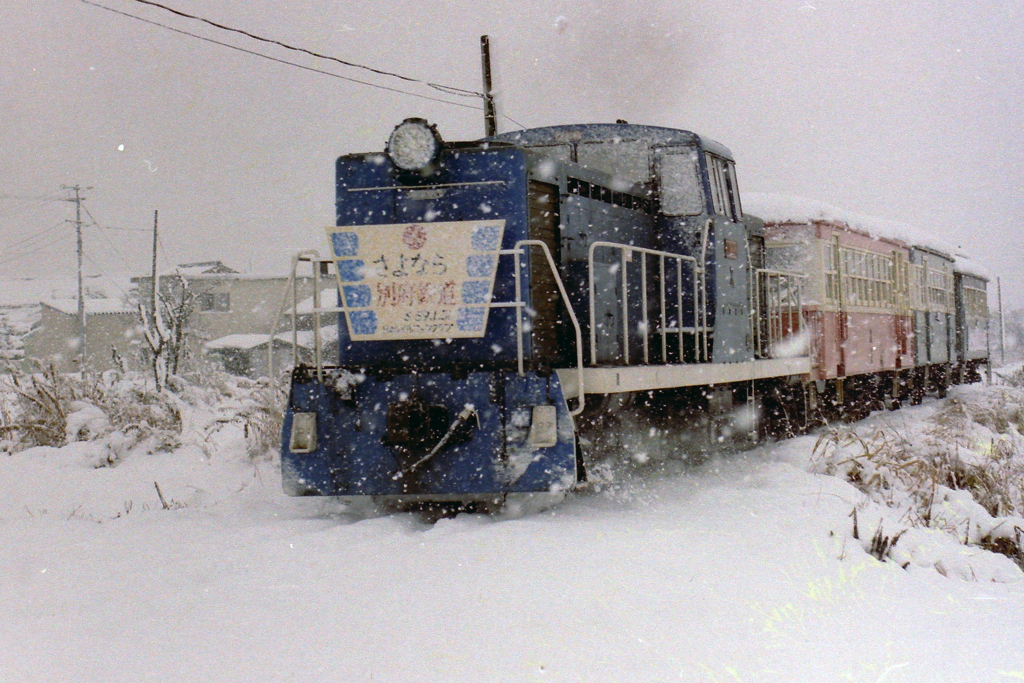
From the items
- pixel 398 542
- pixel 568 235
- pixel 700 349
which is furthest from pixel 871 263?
pixel 398 542

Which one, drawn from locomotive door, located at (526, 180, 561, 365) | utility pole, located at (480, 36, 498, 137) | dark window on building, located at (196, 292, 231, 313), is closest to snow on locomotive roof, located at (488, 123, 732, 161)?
locomotive door, located at (526, 180, 561, 365)

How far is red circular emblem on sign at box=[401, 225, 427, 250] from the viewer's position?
13.8 feet

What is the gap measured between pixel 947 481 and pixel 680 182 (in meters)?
2.97

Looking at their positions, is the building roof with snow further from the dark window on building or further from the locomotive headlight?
the locomotive headlight

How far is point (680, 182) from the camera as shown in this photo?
18.5ft

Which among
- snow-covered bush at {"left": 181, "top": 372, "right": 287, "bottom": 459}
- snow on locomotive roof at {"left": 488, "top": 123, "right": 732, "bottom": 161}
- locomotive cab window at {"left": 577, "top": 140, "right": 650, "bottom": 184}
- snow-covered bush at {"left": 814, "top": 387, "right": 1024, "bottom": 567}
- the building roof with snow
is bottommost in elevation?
snow-covered bush at {"left": 814, "top": 387, "right": 1024, "bottom": 567}

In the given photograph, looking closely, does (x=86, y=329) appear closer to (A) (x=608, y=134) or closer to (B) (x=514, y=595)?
(A) (x=608, y=134)

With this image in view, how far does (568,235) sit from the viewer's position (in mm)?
4758

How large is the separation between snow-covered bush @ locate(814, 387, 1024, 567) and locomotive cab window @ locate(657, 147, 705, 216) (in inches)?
78.6

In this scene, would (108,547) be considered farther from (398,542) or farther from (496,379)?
(496,379)

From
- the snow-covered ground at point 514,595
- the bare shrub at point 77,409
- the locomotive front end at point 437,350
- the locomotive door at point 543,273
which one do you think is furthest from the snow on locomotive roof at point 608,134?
the bare shrub at point 77,409

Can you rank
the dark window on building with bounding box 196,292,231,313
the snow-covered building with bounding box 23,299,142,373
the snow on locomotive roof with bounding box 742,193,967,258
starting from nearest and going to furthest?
the snow on locomotive roof with bounding box 742,193,967,258 → the snow-covered building with bounding box 23,299,142,373 → the dark window on building with bounding box 196,292,231,313

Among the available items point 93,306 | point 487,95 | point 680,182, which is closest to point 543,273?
point 680,182

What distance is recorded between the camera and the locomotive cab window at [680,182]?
18.5ft
